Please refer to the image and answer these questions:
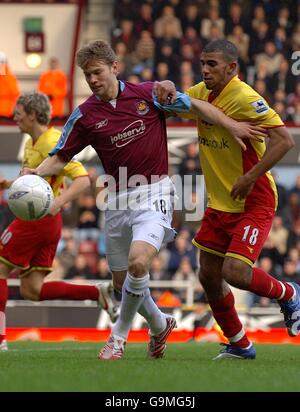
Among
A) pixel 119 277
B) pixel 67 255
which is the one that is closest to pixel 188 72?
pixel 67 255

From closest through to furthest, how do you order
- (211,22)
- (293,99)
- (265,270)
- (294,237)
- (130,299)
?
1. (130,299)
2. (265,270)
3. (294,237)
4. (293,99)
5. (211,22)

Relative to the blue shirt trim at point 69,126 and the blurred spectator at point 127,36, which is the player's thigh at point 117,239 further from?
the blurred spectator at point 127,36

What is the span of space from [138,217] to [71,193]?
1601 mm

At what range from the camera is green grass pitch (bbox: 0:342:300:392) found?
6218 mm

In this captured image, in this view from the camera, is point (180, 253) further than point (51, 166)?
Yes

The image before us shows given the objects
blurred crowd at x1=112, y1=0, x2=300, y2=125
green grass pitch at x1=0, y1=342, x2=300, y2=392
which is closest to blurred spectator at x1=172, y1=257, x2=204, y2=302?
blurred crowd at x1=112, y1=0, x2=300, y2=125

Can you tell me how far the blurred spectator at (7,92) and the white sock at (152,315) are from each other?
40.9ft

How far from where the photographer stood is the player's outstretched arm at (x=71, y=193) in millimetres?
9750

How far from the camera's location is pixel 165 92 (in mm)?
8289

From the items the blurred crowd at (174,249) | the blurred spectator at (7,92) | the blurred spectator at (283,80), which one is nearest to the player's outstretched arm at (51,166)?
the blurred crowd at (174,249)

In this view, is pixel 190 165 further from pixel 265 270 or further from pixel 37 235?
pixel 37 235

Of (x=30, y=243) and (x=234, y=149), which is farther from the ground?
(x=234, y=149)

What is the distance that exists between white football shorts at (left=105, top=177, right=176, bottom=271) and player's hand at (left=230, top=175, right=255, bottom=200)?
23.7 inches

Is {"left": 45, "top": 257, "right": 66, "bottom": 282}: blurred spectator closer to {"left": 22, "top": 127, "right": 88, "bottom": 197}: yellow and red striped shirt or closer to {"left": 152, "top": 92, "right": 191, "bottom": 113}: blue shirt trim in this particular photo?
{"left": 22, "top": 127, "right": 88, "bottom": 197}: yellow and red striped shirt
